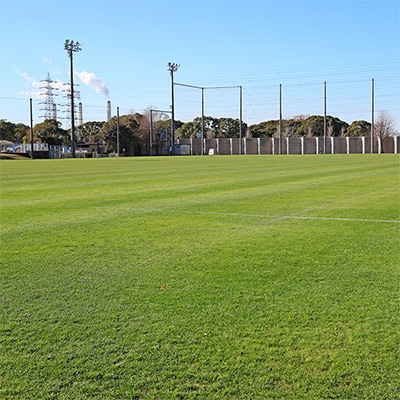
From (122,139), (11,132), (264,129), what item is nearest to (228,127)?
(264,129)

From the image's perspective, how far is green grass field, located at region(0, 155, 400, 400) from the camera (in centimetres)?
267

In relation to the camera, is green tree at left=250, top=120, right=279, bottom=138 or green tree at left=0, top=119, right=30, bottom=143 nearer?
green tree at left=0, top=119, right=30, bottom=143

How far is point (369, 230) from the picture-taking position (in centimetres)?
672

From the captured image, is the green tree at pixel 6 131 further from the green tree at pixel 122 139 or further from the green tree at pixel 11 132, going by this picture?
the green tree at pixel 122 139

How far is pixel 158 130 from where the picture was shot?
280 ft

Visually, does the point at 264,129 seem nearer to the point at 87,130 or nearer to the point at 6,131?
the point at 87,130

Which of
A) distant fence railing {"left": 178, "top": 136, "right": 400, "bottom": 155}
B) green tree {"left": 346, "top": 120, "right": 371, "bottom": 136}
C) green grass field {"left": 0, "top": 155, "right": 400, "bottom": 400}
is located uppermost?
green tree {"left": 346, "top": 120, "right": 371, "bottom": 136}

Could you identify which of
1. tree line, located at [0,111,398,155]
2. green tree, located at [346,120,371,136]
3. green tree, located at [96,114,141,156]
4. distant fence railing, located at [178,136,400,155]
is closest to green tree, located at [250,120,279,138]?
tree line, located at [0,111,398,155]

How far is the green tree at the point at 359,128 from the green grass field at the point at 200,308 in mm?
90796

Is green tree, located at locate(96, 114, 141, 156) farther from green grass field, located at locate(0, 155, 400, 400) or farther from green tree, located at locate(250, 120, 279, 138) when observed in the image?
green grass field, located at locate(0, 155, 400, 400)

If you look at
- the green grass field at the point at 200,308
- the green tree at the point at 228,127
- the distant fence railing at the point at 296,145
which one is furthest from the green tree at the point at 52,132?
the green grass field at the point at 200,308

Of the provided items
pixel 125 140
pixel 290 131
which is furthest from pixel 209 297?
pixel 290 131

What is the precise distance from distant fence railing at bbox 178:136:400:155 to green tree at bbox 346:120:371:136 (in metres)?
19.2

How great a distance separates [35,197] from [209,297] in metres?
7.84
